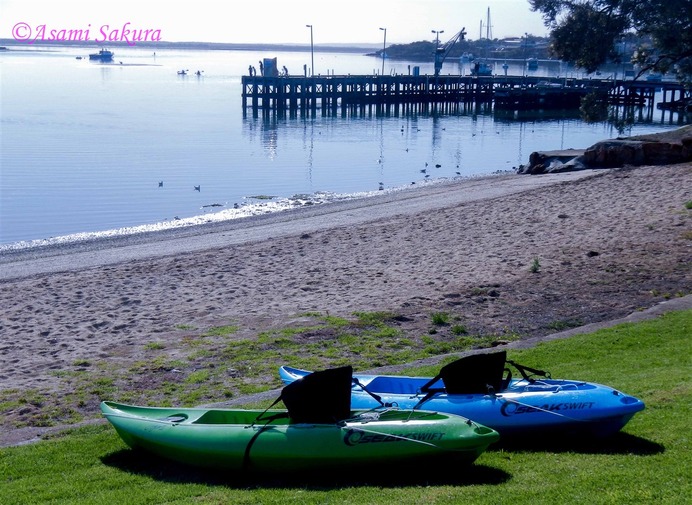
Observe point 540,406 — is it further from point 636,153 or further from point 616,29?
point 636,153

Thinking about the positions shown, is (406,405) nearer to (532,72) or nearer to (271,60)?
(271,60)

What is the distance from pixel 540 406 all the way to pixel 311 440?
1.82 m

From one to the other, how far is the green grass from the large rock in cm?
1938

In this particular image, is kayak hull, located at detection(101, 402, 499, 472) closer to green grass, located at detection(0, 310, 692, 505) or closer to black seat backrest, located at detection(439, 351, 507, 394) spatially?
green grass, located at detection(0, 310, 692, 505)

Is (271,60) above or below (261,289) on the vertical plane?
above

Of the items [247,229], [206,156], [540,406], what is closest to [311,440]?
[540,406]

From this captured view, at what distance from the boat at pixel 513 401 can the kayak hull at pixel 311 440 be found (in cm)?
49

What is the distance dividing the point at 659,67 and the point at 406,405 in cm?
1491

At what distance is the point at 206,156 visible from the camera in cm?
4378

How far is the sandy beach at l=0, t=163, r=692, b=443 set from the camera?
12289 millimetres

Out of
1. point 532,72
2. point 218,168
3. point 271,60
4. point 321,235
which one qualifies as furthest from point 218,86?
point 321,235

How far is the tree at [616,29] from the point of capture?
707 inches

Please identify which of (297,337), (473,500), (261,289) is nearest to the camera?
(473,500)

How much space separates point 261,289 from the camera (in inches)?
585
